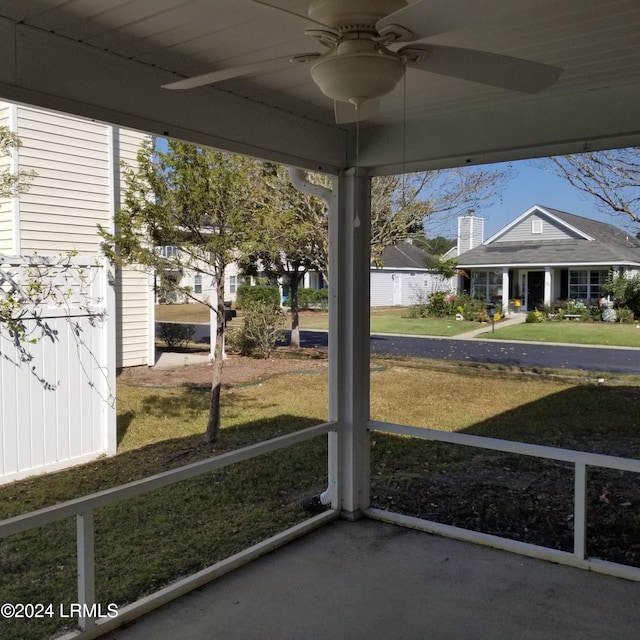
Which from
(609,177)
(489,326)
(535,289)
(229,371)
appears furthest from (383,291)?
(229,371)

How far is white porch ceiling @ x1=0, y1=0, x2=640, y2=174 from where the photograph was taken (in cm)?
184

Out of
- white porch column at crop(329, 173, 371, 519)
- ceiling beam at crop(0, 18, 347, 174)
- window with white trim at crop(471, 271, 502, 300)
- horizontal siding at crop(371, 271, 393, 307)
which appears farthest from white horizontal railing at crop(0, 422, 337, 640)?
horizontal siding at crop(371, 271, 393, 307)

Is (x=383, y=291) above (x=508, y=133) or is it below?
below

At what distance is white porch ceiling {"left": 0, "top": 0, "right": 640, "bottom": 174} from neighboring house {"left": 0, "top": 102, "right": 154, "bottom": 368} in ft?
9.53

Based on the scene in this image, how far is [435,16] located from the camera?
1339 mm

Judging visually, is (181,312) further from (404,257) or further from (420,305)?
(420,305)

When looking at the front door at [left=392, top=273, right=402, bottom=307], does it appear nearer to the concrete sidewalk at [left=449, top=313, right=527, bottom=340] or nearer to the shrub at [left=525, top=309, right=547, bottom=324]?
the concrete sidewalk at [left=449, top=313, right=527, bottom=340]

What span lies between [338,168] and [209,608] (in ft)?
7.70

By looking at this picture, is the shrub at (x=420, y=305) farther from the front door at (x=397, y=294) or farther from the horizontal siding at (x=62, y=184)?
the horizontal siding at (x=62, y=184)

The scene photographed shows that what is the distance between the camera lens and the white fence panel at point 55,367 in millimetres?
4344

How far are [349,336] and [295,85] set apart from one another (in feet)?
4.81

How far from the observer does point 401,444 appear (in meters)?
5.23

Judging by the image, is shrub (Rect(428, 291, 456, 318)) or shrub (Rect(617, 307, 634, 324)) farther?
shrub (Rect(428, 291, 456, 318))

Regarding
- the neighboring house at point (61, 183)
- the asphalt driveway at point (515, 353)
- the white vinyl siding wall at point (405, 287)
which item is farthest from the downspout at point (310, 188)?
the neighboring house at point (61, 183)
